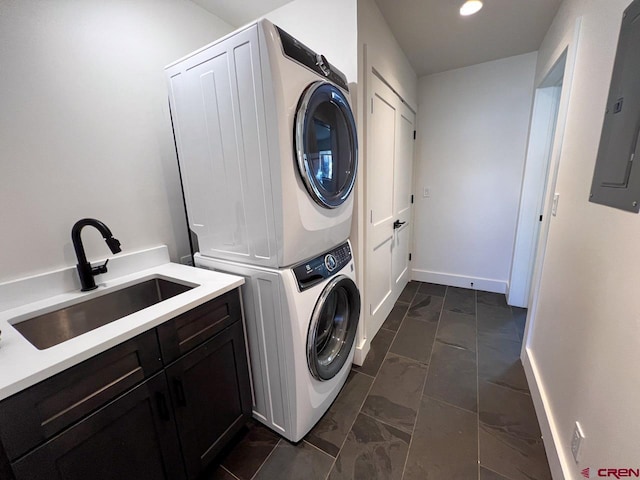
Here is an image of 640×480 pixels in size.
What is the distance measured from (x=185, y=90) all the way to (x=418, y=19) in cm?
168

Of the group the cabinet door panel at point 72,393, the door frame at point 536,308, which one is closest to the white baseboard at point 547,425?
the door frame at point 536,308

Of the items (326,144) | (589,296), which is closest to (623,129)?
→ (589,296)

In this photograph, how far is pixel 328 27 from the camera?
146 centimetres

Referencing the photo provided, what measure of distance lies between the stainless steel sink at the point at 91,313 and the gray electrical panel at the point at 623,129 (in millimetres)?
1695

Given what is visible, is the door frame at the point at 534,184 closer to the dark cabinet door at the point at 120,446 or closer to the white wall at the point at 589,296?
the white wall at the point at 589,296

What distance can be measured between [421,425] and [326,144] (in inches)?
62.4

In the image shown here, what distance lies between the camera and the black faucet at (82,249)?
3.47 ft

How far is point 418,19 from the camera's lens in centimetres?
179

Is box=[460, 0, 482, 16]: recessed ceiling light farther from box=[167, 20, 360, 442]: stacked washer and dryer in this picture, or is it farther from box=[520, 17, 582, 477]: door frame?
box=[167, 20, 360, 442]: stacked washer and dryer

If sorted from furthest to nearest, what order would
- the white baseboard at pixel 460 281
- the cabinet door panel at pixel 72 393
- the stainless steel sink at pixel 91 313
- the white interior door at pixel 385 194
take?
the white baseboard at pixel 460 281
the white interior door at pixel 385 194
the stainless steel sink at pixel 91 313
the cabinet door panel at pixel 72 393

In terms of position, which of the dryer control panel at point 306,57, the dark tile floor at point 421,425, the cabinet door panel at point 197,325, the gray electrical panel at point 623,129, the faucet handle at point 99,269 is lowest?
the dark tile floor at point 421,425

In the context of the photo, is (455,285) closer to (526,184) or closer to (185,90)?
(526,184)

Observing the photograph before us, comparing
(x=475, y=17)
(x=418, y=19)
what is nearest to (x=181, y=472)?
(x=418, y=19)

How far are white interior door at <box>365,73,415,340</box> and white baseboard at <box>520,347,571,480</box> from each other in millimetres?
1028
